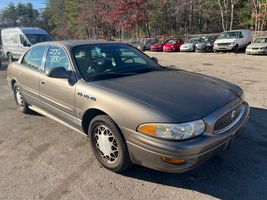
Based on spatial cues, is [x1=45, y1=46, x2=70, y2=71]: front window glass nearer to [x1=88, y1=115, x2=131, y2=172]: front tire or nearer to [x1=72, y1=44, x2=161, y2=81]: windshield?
[x1=72, y1=44, x2=161, y2=81]: windshield

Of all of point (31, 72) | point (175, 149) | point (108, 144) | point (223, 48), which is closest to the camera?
point (175, 149)

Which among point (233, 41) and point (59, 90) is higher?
point (233, 41)

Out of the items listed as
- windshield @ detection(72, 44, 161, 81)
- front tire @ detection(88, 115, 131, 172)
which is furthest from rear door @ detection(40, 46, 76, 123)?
front tire @ detection(88, 115, 131, 172)

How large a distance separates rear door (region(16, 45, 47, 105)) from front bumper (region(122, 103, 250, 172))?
2278 millimetres

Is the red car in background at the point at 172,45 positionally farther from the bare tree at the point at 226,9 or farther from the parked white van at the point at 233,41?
the bare tree at the point at 226,9

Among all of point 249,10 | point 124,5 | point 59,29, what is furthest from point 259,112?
point 59,29

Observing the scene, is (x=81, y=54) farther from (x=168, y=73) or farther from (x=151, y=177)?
(x=151, y=177)

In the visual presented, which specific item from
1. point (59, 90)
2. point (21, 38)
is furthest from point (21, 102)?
point (21, 38)

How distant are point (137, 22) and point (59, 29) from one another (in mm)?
31914

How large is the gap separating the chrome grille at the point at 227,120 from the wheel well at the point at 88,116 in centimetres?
131

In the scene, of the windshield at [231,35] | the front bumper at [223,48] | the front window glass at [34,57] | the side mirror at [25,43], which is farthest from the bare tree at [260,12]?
the front window glass at [34,57]

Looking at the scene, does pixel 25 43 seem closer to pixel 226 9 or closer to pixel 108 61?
pixel 108 61

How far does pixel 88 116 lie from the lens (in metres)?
3.16

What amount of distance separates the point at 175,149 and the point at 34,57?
11.0ft
